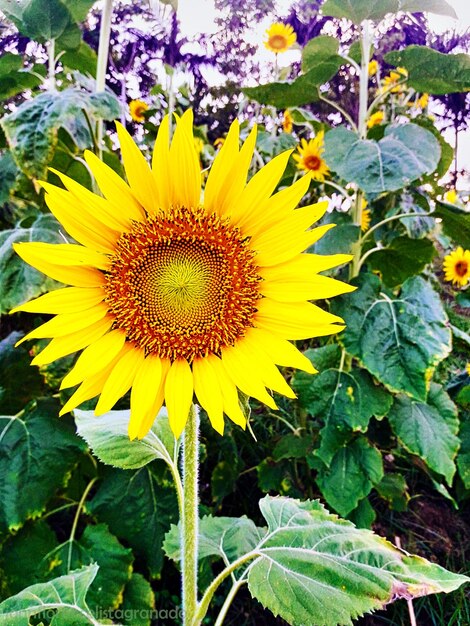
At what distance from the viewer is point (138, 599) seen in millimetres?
1462

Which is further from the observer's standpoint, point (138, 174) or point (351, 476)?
point (351, 476)

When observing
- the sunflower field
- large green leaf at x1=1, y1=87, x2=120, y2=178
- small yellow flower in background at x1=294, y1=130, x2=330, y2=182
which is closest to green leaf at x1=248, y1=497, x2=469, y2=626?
the sunflower field

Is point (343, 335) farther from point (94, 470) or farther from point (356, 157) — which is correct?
point (94, 470)

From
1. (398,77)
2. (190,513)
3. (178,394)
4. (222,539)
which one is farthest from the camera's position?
(398,77)

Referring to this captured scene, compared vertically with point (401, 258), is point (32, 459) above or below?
below

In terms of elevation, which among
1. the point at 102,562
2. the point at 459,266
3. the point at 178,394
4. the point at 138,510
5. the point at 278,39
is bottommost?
the point at 102,562

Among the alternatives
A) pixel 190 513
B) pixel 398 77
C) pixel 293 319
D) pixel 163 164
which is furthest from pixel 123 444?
pixel 398 77

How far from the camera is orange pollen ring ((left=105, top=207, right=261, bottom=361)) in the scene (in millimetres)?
844

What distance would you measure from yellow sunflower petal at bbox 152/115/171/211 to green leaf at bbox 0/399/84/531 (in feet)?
3.05

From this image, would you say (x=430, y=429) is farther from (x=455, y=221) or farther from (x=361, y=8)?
(x=361, y=8)

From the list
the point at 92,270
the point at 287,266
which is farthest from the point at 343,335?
the point at 92,270

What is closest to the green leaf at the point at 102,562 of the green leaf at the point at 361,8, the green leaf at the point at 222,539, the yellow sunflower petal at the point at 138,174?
the green leaf at the point at 222,539

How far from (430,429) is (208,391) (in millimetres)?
1076

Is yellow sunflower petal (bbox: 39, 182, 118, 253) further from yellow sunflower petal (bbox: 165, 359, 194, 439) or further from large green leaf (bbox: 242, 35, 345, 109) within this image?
large green leaf (bbox: 242, 35, 345, 109)
